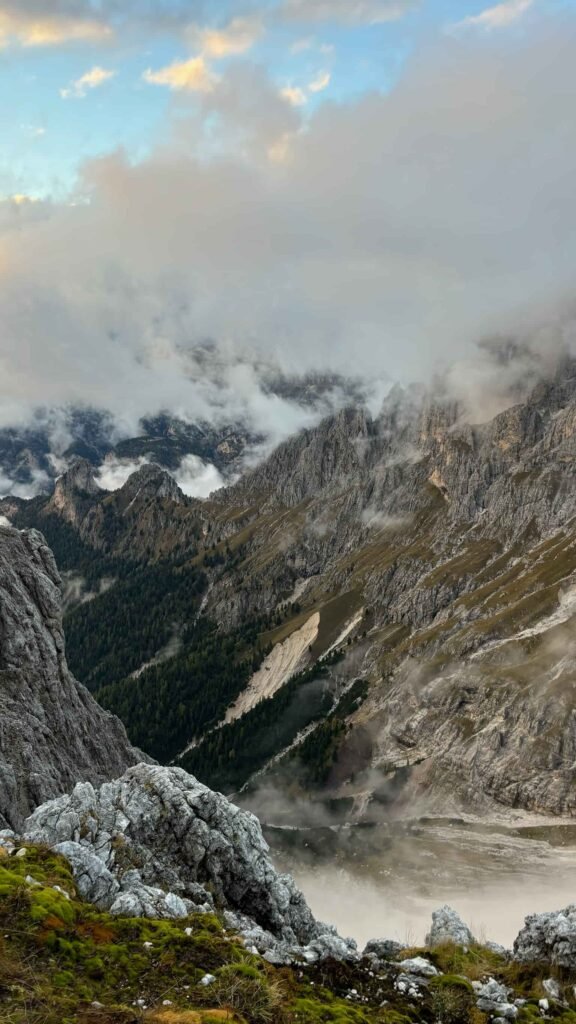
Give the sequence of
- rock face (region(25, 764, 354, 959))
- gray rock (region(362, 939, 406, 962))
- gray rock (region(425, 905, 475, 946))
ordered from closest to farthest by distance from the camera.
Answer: gray rock (region(362, 939, 406, 962)) → rock face (region(25, 764, 354, 959)) → gray rock (region(425, 905, 475, 946))

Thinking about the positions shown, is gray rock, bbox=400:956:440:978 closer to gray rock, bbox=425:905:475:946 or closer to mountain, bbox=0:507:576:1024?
mountain, bbox=0:507:576:1024

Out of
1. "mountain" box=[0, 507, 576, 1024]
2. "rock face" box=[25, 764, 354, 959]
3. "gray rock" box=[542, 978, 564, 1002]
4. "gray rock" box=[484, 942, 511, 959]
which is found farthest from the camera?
"gray rock" box=[484, 942, 511, 959]

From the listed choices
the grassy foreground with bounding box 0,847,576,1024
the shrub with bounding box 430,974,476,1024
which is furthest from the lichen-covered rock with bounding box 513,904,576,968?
the shrub with bounding box 430,974,476,1024

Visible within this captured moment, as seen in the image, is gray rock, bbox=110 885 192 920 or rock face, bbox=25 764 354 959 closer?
gray rock, bbox=110 885 192 920

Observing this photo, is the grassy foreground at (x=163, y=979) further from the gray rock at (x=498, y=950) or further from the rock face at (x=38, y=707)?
the rock face at (x=38, y=707)

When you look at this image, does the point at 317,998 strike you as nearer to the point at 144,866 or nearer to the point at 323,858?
the point at 144,866

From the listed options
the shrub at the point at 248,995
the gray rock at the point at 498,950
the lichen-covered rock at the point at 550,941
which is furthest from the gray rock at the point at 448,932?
the shrub at the point at 248,995

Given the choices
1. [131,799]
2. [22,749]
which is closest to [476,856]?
[22,749]
